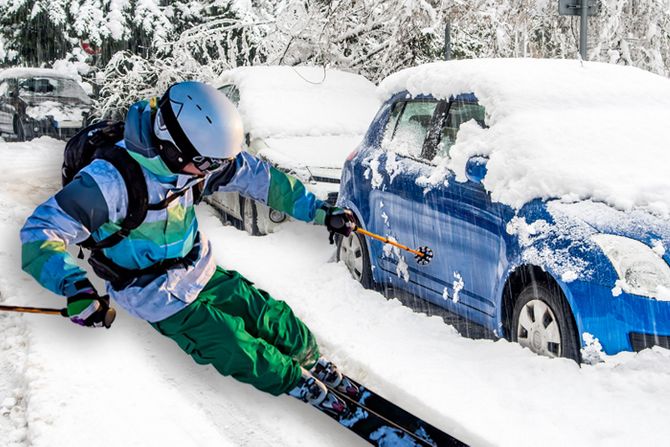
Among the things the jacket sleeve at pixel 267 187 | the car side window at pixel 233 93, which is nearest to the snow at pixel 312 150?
the car side window at pixel 233 93

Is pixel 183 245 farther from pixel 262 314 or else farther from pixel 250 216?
pixel 250 216

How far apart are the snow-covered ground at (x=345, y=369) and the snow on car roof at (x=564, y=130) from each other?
3.03 ft

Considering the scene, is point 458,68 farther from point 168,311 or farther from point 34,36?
point 34,36

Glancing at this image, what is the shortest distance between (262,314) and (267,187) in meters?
0.64

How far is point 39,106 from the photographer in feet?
57.6

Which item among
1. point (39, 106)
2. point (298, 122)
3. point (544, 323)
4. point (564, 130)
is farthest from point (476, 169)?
point (39, 106)

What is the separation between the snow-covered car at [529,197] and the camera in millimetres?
4332

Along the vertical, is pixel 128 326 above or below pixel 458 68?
below

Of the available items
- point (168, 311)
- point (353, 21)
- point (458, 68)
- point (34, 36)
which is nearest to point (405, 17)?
point (353, 21)

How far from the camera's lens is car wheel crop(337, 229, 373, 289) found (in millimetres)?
6637

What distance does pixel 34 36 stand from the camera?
923 inches

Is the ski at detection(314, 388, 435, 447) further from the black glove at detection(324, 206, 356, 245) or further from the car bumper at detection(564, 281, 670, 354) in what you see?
the car bumper at detection(564, 281, 670, 354)

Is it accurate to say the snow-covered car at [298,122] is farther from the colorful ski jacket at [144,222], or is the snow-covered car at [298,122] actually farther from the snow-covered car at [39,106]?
the snow-covered car at [39,106]

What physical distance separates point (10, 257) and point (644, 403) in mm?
5620
